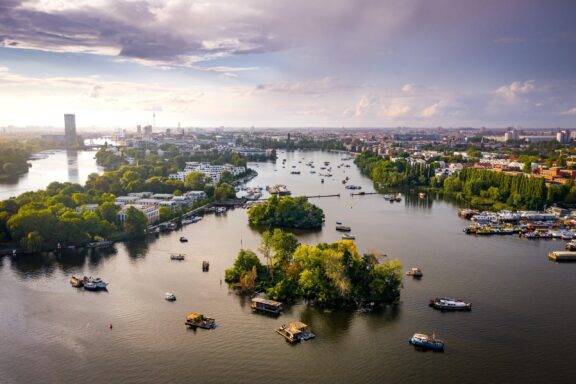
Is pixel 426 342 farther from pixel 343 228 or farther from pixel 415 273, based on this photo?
pixel 343 228

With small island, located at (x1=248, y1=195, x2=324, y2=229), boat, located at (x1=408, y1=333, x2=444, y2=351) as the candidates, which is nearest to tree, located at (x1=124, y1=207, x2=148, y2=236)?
small island, located at (x1=248, y1=195, x2=324, y2=229)

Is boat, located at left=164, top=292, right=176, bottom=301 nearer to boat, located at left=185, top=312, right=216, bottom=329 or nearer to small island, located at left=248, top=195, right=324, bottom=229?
boat, located at left=185, top=312, right=216, bottom=329

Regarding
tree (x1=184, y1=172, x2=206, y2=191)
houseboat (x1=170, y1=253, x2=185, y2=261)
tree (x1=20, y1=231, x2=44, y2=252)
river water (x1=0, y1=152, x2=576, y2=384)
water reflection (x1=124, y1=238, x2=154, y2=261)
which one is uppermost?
tree (x1=184, y1=172, x2=206, y2=191)

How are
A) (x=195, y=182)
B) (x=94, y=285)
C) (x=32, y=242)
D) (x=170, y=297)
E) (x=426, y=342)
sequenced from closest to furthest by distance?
(x=426, y=342) < (x=170, y=297) < (x=94, y=285) < (x=32, y=242) < (x=195, y=182)

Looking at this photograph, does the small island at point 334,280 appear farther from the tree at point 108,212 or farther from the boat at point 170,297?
the tree at point 108,212

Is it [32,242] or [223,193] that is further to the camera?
[223,193]

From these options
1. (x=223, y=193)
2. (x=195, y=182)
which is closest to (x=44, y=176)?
(x=195, y=182)

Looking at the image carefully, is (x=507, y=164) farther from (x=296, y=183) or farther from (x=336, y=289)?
(x=336, y=289)

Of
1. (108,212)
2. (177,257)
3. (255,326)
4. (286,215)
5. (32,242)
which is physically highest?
(108,212)
